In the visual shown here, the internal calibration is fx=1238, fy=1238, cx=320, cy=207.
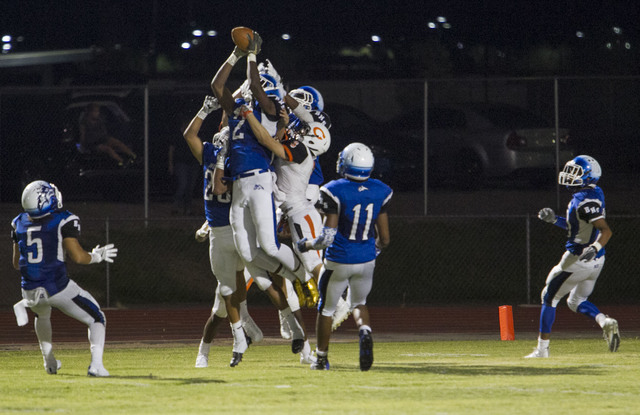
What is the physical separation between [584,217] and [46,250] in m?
4.91

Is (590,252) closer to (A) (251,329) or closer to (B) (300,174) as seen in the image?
(B) (300,174)

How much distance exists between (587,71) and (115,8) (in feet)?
38.5

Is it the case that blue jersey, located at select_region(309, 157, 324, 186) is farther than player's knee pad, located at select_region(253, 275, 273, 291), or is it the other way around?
blue jersey, located at select_region(309, 157, 324, 186)

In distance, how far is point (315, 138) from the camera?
432 inches

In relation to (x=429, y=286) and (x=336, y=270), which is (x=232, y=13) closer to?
(x=429, y=286)

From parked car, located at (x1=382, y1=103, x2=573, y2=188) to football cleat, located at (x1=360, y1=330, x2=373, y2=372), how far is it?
12053 mm

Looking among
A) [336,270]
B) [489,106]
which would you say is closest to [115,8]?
[489,106]

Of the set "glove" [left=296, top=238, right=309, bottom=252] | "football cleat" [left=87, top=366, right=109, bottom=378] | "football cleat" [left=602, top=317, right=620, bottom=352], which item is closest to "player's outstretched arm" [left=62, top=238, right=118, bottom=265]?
"football cleat" [left=87, top=366, right=109, bottom=378]

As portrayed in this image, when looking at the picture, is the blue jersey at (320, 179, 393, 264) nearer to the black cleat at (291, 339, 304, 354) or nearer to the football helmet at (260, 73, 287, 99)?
the black cleat at (291, 339, 304, 354)

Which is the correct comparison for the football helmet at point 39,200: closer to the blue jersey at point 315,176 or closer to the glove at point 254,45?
the glove at point 254,45

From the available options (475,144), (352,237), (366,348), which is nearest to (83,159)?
(475,144)

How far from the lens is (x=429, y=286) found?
19828 millimetres

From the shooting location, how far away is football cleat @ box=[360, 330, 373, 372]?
965 centimetres

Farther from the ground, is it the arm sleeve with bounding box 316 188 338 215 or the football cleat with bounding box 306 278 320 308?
the arm sleeve with bounding box 316 188 338 215
